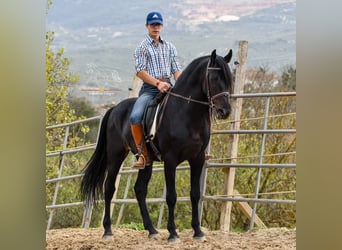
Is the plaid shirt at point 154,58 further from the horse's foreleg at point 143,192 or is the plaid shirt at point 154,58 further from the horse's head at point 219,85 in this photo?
the horse's foreleg at point 143,192

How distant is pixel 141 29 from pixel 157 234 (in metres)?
1.45

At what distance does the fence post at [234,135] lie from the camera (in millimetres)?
3904

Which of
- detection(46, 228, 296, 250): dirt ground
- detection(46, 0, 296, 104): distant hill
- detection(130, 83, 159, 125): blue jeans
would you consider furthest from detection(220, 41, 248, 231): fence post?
detection(130, 83, 159, 125): blue jeans

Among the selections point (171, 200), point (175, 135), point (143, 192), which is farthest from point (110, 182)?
point (175, 135)

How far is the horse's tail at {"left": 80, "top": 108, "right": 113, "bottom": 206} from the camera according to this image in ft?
11.7

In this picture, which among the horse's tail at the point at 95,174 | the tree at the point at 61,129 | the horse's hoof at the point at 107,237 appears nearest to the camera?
the horse's hoof at the point at 107,237

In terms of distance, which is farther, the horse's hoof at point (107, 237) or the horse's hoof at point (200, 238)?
the horse's hoof at point (107, 237)

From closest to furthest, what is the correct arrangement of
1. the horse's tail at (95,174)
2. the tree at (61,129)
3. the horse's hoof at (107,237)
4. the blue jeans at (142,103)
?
the blue jeans at (142,103), the horse's hoof at (107,237), the horse's tail at (95,174), the tree at (61,129)

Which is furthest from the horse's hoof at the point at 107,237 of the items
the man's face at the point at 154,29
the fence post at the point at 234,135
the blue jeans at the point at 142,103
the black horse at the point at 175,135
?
the man's face at the point at 154,29

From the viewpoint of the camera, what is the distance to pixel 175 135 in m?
3.17

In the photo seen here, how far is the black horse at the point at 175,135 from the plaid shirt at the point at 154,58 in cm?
16
